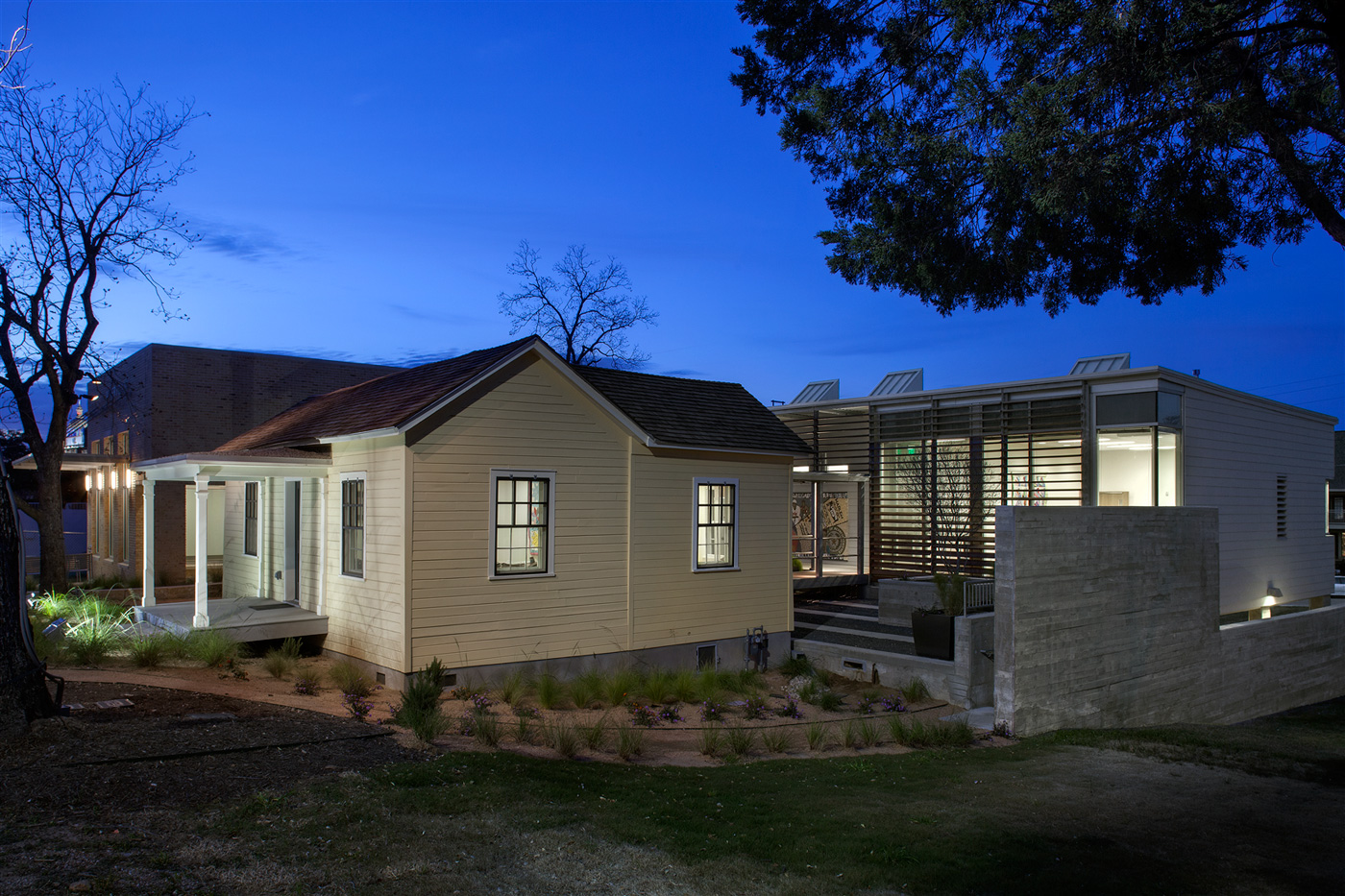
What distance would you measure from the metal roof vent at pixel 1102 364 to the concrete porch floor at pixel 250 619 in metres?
17.3

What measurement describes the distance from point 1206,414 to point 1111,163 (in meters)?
12.3

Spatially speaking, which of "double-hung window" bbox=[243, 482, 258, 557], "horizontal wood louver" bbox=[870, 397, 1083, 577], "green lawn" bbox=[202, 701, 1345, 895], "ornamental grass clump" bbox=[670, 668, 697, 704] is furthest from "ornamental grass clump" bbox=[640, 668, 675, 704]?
"horizontal wood louver" bbox=[870, 397, 1083, 577]

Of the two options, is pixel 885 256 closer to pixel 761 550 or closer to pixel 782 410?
pixel 761 550

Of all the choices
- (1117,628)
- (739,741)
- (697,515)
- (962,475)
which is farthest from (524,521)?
(962,475)

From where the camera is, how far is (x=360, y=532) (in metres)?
13.4

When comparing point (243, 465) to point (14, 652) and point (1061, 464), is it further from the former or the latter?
point (1061, 464)

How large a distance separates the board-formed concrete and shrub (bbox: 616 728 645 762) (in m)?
5.70

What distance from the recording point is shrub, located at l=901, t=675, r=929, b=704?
46.4ft

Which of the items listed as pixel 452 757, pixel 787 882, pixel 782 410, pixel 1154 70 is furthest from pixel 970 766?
pixel 782 410

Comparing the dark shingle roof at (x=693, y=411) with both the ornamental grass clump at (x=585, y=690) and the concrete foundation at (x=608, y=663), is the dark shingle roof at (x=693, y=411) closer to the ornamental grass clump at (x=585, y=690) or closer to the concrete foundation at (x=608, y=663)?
the concrete foundation at (x=608, y=663)

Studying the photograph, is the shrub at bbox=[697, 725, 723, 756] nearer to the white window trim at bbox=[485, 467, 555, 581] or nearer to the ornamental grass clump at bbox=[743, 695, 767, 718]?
the ornamental grass clump at bbox=[743, 695, 767, 718]

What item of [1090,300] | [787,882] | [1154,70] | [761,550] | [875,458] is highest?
[1154,70]

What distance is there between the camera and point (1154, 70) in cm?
995

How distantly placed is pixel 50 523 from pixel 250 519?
7.95m
